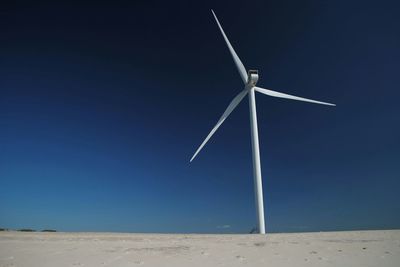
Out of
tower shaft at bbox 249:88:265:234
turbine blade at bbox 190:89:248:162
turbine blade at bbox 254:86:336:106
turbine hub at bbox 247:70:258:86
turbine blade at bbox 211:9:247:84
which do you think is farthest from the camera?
turbine hub at bbox 247:70:258:86

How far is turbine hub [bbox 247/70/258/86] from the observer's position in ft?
173

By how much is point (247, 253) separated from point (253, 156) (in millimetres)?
31747

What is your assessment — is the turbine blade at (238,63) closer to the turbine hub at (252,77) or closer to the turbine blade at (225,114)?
the turbine hub at (252,77)

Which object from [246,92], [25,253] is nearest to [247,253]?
[25,253]

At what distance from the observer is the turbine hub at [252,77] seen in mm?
52594

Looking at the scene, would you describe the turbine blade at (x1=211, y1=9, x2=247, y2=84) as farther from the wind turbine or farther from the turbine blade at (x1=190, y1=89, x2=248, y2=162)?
the turbine blade at (x1=190, y1=89, x2=248, y2=162)

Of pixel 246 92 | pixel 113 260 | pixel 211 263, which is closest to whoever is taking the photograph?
pixel 211 263

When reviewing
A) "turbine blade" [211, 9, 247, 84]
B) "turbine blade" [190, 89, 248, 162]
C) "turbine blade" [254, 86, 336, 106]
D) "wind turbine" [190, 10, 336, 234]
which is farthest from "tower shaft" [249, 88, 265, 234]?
"turbine blade" [211, 9, 247, 84]

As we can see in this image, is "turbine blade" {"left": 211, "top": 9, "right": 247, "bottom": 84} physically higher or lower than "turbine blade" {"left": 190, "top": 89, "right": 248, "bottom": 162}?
higher

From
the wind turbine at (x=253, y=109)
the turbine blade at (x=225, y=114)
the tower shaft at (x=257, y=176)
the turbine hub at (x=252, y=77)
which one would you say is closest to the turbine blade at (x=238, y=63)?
the wind turbine at (x=253, y=109)

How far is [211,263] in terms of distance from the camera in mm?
11328

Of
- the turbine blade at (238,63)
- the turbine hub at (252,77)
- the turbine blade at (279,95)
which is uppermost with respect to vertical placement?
the turbine blade at (238,63)

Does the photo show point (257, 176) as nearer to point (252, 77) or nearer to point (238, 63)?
point (252, 77)

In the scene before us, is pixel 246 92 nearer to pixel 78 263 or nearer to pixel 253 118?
pixel 253 118
